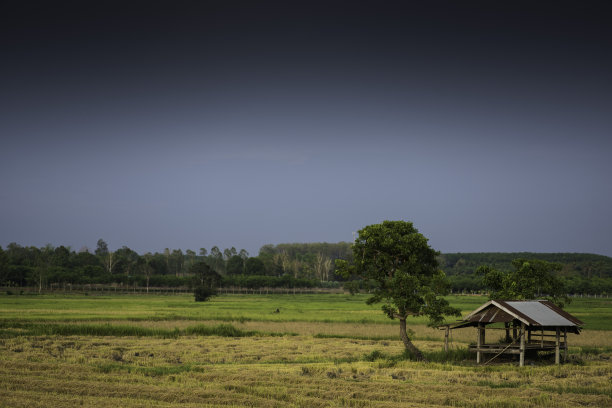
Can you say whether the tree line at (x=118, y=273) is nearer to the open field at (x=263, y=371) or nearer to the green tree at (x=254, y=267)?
the green tree at (x=254, y=267)

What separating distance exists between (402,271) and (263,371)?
422 inches

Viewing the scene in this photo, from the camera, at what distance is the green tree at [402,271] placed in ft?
98.9

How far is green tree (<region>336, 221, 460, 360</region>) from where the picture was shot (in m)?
30.1

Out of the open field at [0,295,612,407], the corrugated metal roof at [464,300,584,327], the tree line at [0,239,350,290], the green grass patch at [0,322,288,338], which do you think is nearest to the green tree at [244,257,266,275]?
the tree line at [0,239,350,290]

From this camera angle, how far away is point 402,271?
31156 millimetres

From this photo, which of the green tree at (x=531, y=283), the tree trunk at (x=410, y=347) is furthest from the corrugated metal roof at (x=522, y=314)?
the green tree at (x=531, y=283)

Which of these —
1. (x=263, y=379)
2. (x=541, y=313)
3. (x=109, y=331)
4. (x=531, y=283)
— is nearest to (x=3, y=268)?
(x=109, y=331)

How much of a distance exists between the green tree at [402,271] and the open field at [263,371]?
108 inches

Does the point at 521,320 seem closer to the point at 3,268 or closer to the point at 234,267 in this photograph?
the point at 3,268

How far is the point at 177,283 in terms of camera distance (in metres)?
136

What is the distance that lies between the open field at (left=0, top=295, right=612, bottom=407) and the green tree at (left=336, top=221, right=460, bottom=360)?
2755 mm

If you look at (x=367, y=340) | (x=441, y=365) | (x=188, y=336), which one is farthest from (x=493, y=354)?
(x=188, y=336)

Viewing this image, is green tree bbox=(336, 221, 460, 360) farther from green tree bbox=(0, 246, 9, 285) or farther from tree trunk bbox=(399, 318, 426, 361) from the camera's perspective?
green tree bbox=(0, 246, 9, 285)

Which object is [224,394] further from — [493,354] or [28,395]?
[493,354]
